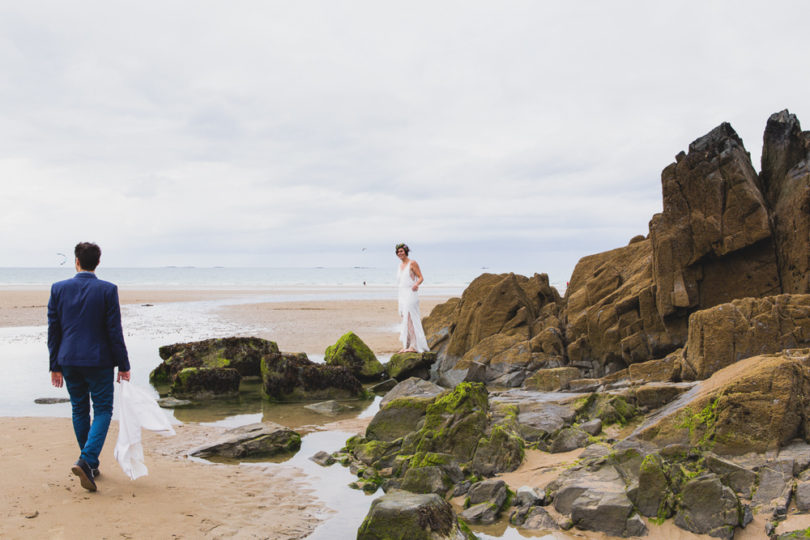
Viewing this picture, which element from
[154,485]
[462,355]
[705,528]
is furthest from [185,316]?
[705,528]

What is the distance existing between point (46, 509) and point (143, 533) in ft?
3.86

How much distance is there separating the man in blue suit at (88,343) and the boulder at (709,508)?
5825 millimetres

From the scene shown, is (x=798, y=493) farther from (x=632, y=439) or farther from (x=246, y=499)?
(x=246, y=499)

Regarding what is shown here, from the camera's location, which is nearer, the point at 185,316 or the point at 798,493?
the point at 798,493

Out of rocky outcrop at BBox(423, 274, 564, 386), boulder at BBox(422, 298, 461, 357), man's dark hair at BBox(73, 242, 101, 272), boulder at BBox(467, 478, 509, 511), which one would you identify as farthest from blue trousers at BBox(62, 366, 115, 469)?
boulder at BBox(422, 298, 461, 357)

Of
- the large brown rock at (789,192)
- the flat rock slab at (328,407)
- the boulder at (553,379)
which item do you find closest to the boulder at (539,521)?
the boulder at (553,379)

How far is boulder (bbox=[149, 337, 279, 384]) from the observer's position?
14.5 m

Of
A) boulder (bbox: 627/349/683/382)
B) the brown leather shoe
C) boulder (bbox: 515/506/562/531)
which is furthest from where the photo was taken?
boulder (bbox: 627/349/683/382)

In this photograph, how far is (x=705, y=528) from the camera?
18.1 ft

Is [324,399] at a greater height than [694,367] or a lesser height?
lesser

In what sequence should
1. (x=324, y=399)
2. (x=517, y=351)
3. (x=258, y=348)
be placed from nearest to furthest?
(x=324, y=399), (x=517, y=351), (x=258, y=348)

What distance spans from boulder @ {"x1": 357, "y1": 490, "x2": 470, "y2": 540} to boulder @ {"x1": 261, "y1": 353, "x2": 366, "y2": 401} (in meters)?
7.58

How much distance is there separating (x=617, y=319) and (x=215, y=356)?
9743mm

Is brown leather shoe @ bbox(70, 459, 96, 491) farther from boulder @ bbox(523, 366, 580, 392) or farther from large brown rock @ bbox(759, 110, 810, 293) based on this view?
large brown rock @ bbox(759, 110, 810, 293)
